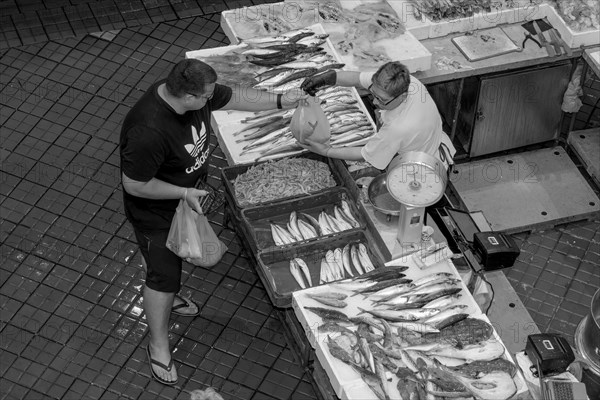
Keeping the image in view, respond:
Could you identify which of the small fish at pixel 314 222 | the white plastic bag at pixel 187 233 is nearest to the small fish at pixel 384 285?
the small fish at pixel 314 222

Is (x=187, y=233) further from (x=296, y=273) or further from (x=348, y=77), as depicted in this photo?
(x=348, y=77)

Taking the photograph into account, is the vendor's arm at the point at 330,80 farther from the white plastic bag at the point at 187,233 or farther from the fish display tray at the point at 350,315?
the fish display tray at the point at 350,315

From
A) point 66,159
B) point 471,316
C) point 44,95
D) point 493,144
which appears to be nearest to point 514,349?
point 471,316

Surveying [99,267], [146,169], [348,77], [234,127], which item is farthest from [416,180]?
[99,267]

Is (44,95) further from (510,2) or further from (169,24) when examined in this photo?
(510,2)

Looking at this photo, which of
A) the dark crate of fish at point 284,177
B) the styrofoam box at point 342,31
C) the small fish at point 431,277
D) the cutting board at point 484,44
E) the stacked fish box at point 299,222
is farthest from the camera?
the cutting board at point 484,44

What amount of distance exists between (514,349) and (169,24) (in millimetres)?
5084

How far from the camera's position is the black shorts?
22.3 ft

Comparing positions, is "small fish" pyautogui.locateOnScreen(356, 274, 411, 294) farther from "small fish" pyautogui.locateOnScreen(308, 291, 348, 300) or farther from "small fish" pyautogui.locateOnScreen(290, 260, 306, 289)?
"small fish" pyautogui.locateOnScreen(290, 260, 306, 289)

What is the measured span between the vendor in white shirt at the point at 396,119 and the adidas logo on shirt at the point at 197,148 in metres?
1.00

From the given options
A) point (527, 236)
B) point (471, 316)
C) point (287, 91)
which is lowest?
point (527, 236)

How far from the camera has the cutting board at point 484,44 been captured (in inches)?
339

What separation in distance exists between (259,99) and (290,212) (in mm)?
866

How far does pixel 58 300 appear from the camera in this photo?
775cm
